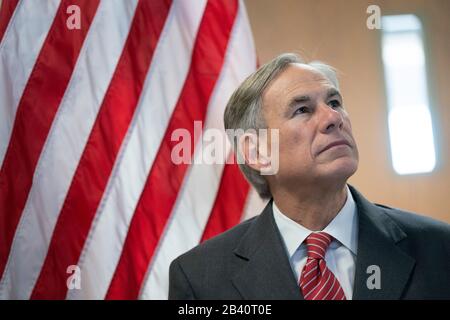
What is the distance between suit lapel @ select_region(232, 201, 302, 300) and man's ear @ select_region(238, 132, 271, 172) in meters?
0.23

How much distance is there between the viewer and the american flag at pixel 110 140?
2.42m

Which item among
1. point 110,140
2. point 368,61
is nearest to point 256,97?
point 110,140

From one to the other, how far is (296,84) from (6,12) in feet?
4.63

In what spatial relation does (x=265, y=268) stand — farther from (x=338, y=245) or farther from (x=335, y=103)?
(x=335, y=103)

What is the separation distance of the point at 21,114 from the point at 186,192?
2.51 feet

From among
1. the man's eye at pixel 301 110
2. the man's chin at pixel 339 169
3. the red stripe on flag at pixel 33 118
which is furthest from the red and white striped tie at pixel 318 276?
the red stripe on flag at pixel 33 118

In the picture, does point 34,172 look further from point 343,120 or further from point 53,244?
point 343,120

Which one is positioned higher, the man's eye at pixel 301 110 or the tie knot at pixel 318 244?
the man's eye at pixel 301 110

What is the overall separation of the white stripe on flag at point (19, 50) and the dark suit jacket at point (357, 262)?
42.8 inches

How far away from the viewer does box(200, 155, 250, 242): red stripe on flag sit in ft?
8.41

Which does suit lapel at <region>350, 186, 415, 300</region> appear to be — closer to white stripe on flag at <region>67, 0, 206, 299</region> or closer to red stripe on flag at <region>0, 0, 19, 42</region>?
white stripe on flag at <region>67, 0, 206, 299</region>

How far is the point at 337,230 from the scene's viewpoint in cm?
168

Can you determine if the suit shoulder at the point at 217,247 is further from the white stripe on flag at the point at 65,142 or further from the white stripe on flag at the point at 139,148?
the white stripe on flag at the point at 65,142
